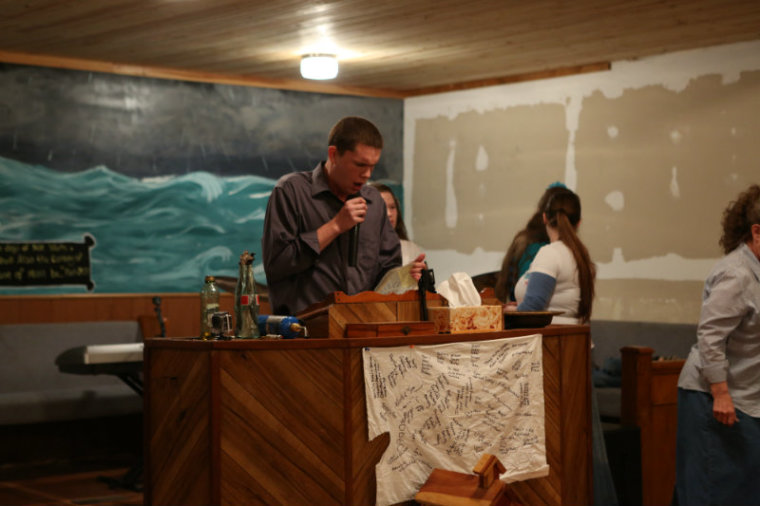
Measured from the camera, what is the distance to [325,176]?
3879mm

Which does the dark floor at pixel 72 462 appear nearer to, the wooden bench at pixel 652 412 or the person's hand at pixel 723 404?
the wooden bench at pixel 652 412

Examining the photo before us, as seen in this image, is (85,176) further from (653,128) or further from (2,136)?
(653,128)

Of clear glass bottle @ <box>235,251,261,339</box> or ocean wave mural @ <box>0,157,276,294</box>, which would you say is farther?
ocean wave mural @ <box>0,157,276,294</box>

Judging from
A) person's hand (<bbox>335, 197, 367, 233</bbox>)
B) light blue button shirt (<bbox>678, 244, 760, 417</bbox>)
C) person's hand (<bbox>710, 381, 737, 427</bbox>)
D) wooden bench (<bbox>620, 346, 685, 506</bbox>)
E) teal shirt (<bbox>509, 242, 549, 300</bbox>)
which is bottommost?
wooden bench (<bbox>620, 346, 685, 506</bbox>)

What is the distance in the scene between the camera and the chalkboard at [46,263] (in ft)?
23.2

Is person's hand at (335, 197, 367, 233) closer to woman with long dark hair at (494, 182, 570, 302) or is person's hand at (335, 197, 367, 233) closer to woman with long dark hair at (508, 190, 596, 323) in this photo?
woman with long dark hair at (508, 190, 596, 323)

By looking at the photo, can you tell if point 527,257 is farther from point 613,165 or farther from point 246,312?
point 613,165

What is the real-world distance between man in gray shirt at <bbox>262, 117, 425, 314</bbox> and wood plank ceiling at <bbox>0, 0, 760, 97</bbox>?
206cm

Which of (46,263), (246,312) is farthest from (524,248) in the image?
(46,263)

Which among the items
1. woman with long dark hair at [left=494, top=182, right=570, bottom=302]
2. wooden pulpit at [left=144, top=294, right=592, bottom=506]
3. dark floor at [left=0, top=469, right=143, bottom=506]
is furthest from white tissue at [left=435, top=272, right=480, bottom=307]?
dark floor at [left=0, top=469, right=143, bottom=506]

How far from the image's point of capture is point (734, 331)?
13.2 feet

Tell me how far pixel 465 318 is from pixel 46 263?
4520 millimetres

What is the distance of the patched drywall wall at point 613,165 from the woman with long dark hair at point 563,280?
253cm

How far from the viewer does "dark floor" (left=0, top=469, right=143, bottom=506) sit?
586cm
